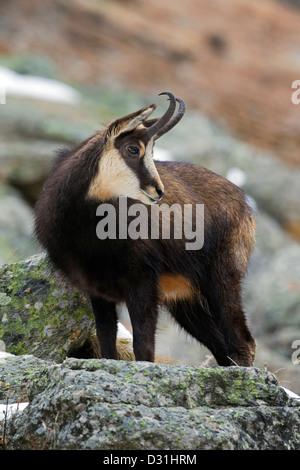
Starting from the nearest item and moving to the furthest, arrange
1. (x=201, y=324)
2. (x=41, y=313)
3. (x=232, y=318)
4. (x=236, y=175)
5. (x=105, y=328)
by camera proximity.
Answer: (x=105, y=328)
(x=41, y=313)
(x=232, y=318)
(x=201, y=324)
(x=236, y=175)

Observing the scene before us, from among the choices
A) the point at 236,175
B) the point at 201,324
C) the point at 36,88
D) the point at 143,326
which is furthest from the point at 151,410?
the point at 36,88

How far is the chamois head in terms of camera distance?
6.75 m

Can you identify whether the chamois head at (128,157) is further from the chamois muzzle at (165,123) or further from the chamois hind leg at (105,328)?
the chamois hind leg at (105,328)

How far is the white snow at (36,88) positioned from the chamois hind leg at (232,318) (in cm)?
1543

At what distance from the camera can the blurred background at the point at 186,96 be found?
14.4m

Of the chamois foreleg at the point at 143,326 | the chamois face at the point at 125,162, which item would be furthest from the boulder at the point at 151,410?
the chamois face at the point at 125,162

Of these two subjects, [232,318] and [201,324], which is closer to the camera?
[232,318]

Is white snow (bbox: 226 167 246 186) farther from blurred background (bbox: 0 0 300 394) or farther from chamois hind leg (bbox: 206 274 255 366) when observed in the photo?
chamois hind leg (bbox: 206 274 255 366)

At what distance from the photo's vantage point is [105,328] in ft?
23.4

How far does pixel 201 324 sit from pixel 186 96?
21.3 meters

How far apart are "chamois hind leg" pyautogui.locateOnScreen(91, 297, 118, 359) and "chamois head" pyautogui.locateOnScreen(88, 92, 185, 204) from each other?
1.02 metres

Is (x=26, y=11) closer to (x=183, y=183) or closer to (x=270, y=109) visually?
(x=270, y=109)

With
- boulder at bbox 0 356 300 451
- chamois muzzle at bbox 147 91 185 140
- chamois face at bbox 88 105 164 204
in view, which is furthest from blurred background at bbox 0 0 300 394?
boulder at bbox 0 356 300 451

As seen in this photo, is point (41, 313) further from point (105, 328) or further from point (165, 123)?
point (165, 123)
